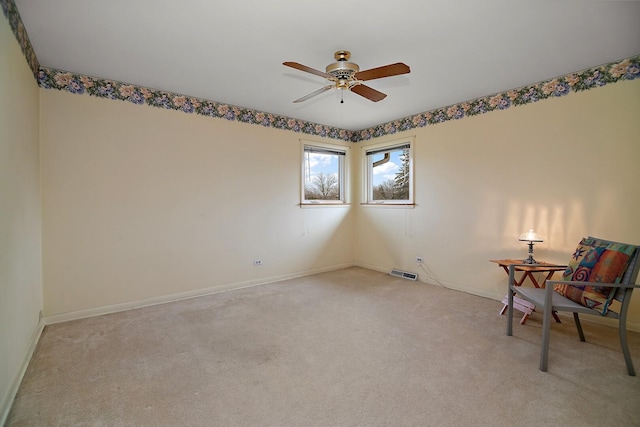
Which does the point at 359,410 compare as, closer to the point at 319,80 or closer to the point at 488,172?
the point at 319,80

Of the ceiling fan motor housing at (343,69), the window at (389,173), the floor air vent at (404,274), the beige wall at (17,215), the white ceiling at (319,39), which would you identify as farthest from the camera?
the window at (389,173)

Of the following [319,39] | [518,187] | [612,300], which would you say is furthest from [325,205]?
[612,300]

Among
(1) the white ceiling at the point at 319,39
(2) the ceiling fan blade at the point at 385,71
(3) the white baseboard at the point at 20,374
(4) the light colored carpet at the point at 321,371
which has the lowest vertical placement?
(4) the light colored carpet at the point at 321,371

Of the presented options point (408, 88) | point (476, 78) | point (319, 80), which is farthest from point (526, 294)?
point (319, 80)

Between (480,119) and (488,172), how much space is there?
0.67 meters

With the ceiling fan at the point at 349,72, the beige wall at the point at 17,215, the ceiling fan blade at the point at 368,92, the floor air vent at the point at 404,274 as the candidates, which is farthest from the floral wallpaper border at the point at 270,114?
the floor air vent at the point at 404,274

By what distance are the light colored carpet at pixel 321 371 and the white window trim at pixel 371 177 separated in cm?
191

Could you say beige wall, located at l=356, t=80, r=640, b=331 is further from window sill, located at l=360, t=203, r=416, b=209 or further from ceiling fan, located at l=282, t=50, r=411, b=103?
ceiling fan, located at l=282, t=50, r=411, b=103

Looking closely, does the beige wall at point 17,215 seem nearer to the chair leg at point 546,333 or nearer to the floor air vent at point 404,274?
the chair leg at point 546,333

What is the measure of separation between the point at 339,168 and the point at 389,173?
90cm

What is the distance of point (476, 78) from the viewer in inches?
121

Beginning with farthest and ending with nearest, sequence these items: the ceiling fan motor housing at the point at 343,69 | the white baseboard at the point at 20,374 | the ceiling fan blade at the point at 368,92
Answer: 1. the ceiling fan blade at the point at 368,92
2. the ceiling fan motor housing at the point at 343,69
3. the white baseboard at the point at 20,374

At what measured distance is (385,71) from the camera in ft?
7.23

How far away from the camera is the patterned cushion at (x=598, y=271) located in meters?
2.11
